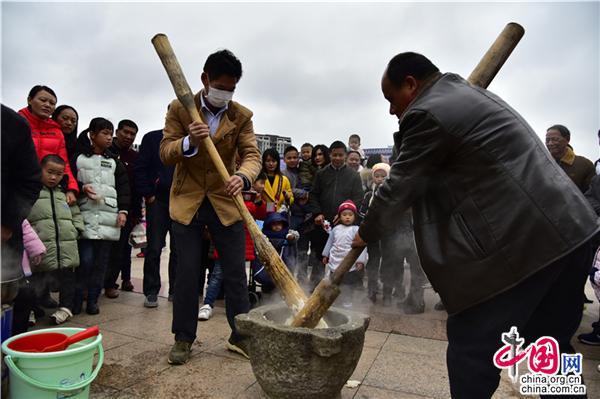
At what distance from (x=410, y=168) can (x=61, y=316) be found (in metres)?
3.95

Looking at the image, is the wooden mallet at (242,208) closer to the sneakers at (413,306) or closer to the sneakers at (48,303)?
the sneakers at (413,306)

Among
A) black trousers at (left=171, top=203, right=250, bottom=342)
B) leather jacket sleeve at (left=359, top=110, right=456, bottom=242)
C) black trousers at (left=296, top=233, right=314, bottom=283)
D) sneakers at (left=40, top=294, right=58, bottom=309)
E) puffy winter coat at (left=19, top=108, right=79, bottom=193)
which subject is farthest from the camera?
black trousers at (left=296, top=233, right=314, bottom=283)

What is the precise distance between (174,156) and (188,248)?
2.51 ft

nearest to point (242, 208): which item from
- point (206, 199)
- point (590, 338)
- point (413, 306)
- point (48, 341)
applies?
point (206, 199)

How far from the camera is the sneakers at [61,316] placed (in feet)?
13.3

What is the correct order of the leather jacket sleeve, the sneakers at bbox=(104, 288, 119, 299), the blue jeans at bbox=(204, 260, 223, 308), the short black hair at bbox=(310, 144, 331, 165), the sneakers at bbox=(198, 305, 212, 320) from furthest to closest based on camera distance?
1. the short black hair at bbox=(310, 144, 331, 165)
2. the sneakers at bbox=(104, 288, 119, 299)
3. the blue jeans at bbox=(204, 260, 223, 308)
4. the sneakers at bbox=(198, 305, 212, 320)
5. the leather jacket sleeve

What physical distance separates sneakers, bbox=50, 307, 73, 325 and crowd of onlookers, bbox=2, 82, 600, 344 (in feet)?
0.04

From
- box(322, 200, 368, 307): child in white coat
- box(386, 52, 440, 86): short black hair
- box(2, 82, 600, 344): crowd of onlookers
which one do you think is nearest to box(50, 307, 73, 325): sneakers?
box(2, 82, 600, 344): crowd of onlookers

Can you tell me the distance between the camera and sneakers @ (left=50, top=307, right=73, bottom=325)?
13.3ft

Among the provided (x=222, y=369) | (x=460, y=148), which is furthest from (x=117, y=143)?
(x=460, y=148)

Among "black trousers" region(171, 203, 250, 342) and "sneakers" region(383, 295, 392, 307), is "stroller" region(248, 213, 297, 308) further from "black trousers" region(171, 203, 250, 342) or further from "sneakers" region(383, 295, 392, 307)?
"black trousers" region(171, 203, 250, 342)

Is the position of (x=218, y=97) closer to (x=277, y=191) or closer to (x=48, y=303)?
(x=277, y=191)

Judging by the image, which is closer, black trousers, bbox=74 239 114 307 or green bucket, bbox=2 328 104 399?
green bucket, bbox=2 328 104 399

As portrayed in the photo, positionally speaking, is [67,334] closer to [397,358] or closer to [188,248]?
[188,248]
